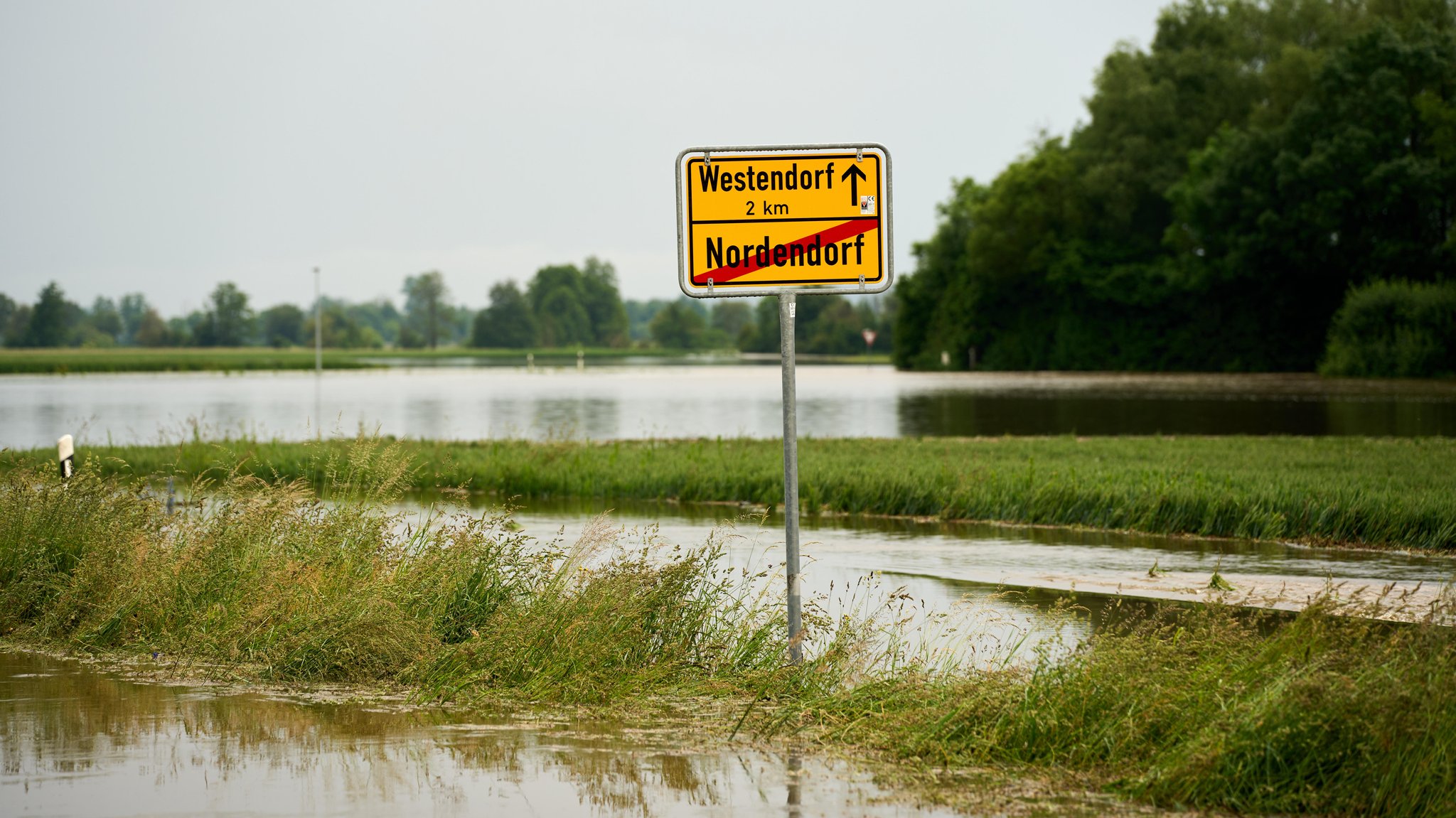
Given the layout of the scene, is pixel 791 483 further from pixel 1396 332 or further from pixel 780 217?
pixel 1396 332

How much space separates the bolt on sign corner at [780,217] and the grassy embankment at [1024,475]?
571cm

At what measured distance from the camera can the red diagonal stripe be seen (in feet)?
23.0

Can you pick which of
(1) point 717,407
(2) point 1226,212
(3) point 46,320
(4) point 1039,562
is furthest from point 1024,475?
(3) point 46,320

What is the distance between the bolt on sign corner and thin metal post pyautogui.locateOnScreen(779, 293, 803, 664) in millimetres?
210

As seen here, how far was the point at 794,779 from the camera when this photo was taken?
563 cm

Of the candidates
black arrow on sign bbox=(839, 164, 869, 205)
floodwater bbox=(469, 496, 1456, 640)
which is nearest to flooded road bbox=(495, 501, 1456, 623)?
floodwater bbox=(469, 496, 1456, 640)

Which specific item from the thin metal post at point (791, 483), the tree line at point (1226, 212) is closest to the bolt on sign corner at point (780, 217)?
the thin metal post at point (791, 483)

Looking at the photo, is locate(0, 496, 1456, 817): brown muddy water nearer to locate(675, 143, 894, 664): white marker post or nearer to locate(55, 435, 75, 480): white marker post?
locate(675, 143, 894, 664): white marker post

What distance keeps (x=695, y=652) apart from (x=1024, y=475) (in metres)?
12.0

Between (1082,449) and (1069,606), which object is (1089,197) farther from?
(1069,606)

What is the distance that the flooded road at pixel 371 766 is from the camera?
5281mm

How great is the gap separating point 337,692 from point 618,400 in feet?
157

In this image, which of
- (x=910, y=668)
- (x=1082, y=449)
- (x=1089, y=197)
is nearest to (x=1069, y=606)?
(x=910, y=668)

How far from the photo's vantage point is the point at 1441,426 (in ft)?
98.3
